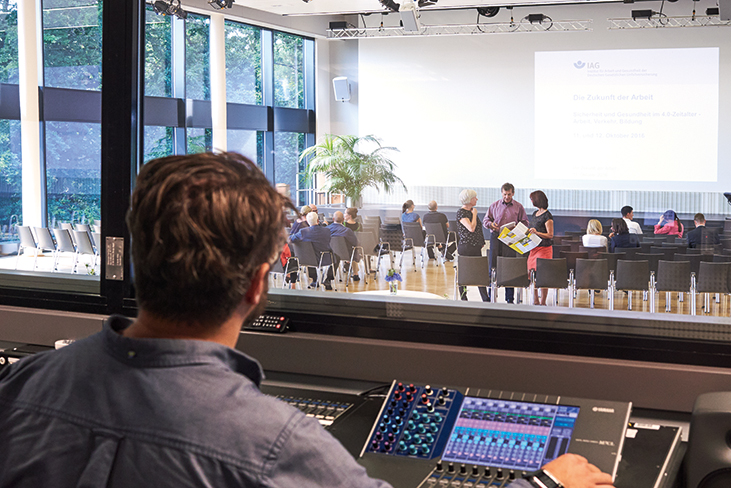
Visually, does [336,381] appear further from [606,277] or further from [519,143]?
[519,143]

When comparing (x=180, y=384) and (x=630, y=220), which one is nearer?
(x=180, y=384)

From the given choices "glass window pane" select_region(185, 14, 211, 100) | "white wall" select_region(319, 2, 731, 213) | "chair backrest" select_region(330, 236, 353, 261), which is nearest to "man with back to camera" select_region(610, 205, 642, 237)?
"white wall" select_region(319, 2, 731, 213)

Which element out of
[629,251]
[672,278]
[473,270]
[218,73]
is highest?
[218,73]

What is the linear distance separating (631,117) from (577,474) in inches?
440

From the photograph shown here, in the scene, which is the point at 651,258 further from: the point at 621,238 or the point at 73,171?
the point at 73,171

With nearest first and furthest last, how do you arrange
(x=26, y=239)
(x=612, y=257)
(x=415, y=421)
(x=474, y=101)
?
1. (x=415, y=421)
2. (x=26, y=239)
3. (x=612, y=257)
4. (x=474, y=101)

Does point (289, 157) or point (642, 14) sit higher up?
point (642, 14)

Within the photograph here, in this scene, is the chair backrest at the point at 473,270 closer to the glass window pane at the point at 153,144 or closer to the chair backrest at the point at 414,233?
the chair backrest at the point at 414,233

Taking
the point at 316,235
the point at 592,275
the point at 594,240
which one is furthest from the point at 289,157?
the point at 592,275

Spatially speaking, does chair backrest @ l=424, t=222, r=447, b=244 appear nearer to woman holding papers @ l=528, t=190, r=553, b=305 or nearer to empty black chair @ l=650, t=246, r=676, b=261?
woman holding papers @ l=528, t=190, r=553, b=305

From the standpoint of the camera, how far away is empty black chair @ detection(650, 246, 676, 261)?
6.74 metres

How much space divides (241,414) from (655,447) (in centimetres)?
109

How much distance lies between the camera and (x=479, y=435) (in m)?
1.51

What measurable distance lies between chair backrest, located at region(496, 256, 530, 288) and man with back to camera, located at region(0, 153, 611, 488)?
14.8 ft
